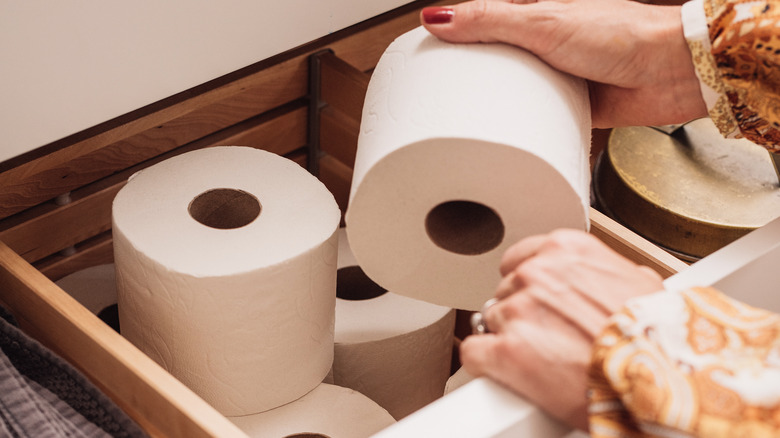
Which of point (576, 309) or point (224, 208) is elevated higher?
point (576, 309)

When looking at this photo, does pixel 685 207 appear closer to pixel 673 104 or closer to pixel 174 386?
pixel 673 104

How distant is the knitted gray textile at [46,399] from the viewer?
20.0 inches

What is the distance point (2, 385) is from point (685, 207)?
68 cm

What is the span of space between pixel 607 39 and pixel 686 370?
283 millimetres

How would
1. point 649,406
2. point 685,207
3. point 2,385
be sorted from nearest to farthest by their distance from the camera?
1. point 649,406
2. point 2,385
3. point 685,207

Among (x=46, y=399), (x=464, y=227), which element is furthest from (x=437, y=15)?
(x=46, y=399)

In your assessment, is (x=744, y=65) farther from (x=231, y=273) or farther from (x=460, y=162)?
(x=231, y=273)

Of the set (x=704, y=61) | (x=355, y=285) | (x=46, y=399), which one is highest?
(x=704, y=61)

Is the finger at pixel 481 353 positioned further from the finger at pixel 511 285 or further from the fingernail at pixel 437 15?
the fingernail at pixel 437 15

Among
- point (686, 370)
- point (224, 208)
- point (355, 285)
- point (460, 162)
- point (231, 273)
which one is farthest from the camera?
point (355, 285)

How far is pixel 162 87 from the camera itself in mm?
651

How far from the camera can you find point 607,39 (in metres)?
0.56

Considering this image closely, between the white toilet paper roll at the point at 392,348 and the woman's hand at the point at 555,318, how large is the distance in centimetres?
37

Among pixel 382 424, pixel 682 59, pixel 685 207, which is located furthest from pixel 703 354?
pixel 685 207
